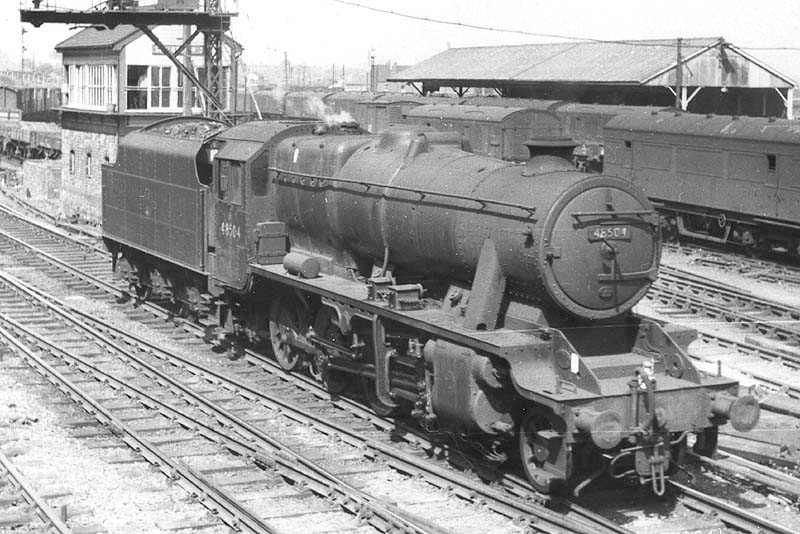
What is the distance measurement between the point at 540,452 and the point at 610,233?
225 centimetres

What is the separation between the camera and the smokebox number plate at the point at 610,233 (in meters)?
10.2

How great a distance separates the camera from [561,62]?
140 ft

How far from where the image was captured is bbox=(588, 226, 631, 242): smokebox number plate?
10180 mm

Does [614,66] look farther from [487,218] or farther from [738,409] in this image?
[738,409]

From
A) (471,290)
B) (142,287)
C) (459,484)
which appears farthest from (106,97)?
(459,484)

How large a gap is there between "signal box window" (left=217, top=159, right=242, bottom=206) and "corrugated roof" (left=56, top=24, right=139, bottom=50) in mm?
17685

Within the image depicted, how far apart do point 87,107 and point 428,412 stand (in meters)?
27.5

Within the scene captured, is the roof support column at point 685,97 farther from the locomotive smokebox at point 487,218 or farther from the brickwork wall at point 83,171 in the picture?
the locomotive smokebox at point 487,218

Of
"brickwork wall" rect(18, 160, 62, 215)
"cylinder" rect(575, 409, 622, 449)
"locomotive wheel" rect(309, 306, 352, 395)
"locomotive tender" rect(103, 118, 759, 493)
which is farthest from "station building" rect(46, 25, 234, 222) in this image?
"cylinder" rect(575, 409, 622, 449)

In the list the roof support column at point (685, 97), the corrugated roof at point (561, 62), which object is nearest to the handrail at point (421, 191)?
the roof support column at point (685, 97)

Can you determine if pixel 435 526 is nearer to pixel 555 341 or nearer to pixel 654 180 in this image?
pixel 555 341

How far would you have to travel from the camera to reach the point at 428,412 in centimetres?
1134

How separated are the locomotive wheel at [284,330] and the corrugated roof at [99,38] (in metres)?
19.4

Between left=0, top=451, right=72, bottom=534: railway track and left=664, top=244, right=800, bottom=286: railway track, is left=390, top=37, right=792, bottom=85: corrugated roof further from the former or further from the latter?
left=0, top=451, right=72, bottom=534: railway track
